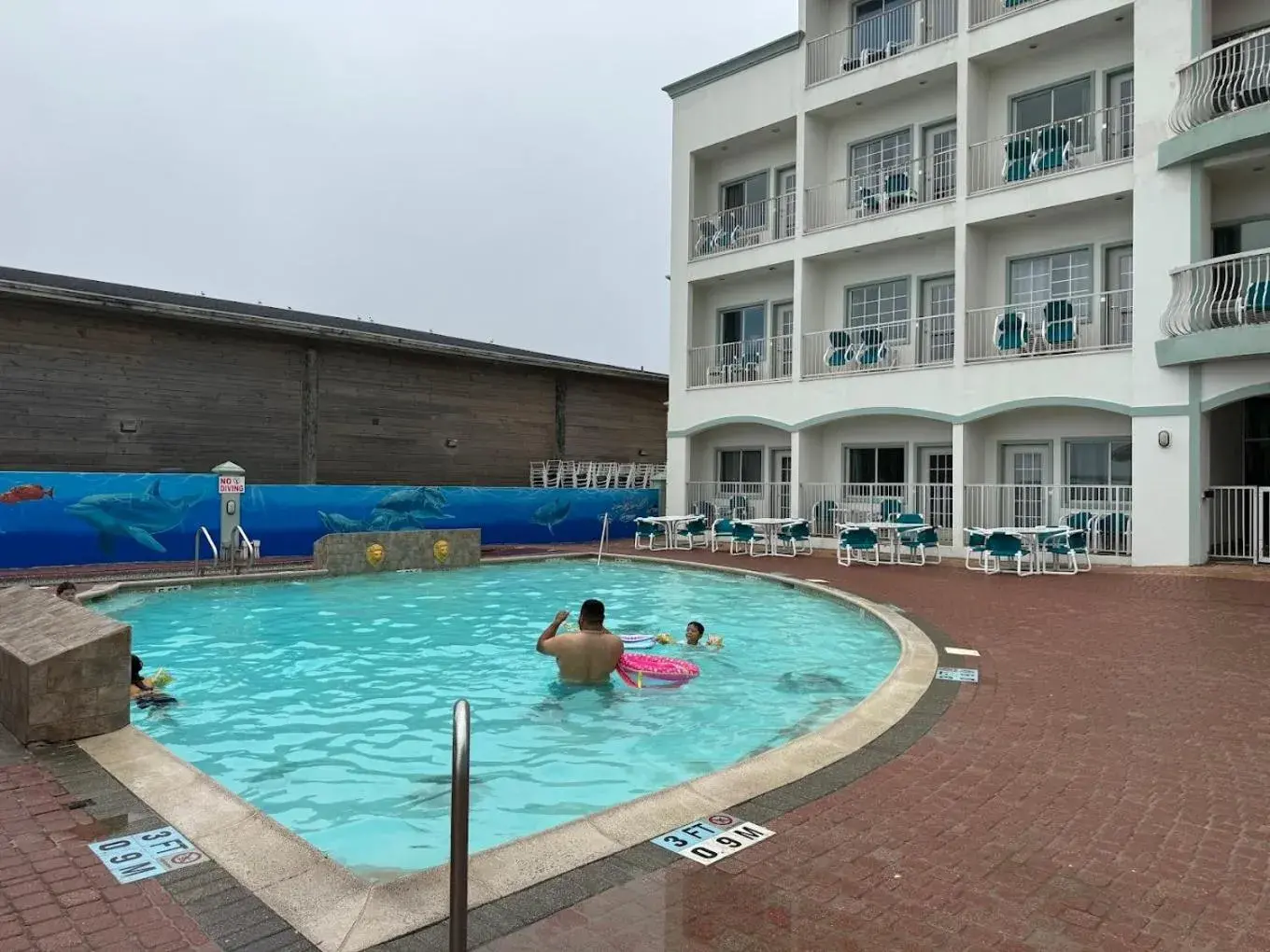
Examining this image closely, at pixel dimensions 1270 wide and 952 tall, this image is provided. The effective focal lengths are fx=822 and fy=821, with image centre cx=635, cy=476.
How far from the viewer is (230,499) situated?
14.7 m

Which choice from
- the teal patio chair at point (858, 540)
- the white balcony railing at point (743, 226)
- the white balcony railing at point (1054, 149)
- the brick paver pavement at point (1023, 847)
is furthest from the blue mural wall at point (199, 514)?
the brick paver pavement at point (1023, 847)

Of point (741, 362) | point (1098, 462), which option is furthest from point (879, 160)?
point (1098, 462)

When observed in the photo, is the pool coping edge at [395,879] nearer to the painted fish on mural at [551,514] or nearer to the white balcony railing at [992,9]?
the painted fish on mural at [551,514]

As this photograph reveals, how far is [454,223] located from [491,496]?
168 feet

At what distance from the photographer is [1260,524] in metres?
14.4

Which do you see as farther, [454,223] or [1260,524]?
[454,223]

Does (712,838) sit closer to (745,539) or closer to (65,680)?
(65,680)

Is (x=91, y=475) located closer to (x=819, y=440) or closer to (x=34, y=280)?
(x=34, y=280)

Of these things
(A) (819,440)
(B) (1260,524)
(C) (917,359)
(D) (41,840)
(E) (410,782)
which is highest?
(C) (917,359)

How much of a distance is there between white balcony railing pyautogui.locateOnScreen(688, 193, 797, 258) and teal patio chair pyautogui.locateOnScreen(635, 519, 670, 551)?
7854 mm

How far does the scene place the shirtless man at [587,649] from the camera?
24.0 feet

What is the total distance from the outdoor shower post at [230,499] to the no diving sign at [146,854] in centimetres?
1164

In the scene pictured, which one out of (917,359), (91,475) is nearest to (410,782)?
(91,475)

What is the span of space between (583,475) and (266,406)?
30.3 ft
